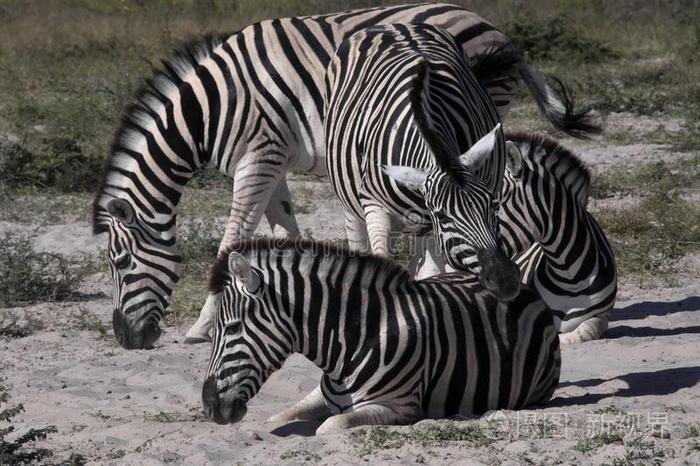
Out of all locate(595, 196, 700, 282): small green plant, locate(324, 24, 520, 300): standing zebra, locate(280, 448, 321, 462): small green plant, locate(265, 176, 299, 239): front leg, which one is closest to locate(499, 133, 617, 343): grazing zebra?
locate(324, 24, 520, 300): standing zebra

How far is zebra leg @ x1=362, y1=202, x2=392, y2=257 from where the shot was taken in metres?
6.13

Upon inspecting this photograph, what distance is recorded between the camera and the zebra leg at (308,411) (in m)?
5.23

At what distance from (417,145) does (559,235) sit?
138 cm

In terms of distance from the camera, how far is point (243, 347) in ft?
16.3

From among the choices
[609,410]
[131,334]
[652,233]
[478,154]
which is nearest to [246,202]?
[131,334]

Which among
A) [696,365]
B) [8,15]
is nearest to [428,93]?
[696,365]

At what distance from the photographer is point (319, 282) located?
198 inches

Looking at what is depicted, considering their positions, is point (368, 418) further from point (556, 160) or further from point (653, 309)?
point (653, 309)

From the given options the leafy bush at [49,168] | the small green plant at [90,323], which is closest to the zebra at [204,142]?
the small green plant at [90,323]

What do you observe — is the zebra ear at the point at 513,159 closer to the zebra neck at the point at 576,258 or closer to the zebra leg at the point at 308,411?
the zebra neck at the point at 576,258

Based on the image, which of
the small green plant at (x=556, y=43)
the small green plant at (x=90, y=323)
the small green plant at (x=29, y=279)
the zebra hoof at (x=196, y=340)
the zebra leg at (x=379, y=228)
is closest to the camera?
the zebra leg at (x=379, y=228)

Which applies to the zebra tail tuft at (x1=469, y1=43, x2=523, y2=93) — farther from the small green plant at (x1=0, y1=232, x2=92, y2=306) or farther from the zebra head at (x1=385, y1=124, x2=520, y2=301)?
the small green plant at (x1=0, y1=232, x2=92, y2=306)

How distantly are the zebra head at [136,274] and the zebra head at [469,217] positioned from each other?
1.94 metres

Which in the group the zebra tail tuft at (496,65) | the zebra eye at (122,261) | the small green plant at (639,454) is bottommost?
the small green plant at (639,454)
